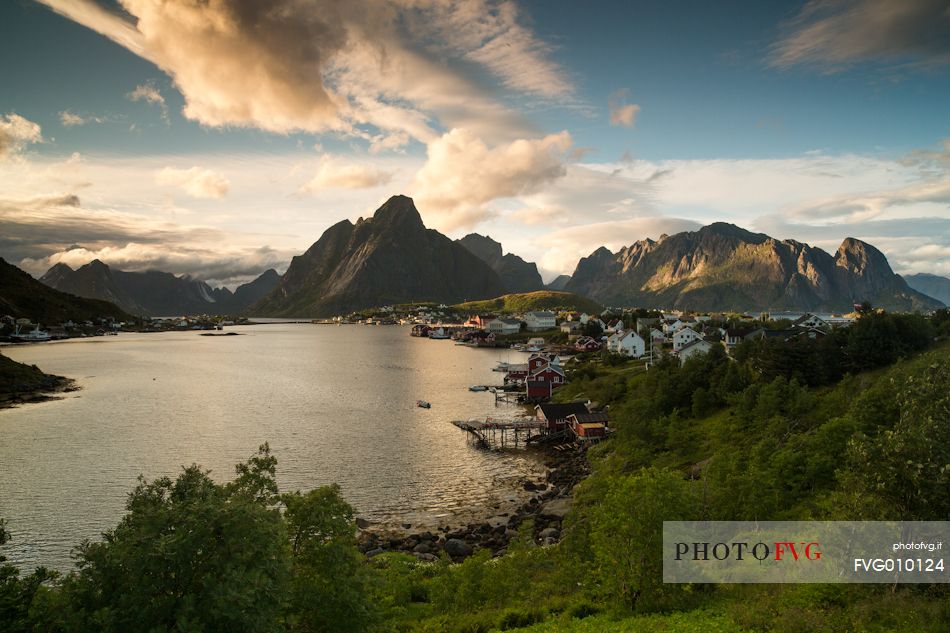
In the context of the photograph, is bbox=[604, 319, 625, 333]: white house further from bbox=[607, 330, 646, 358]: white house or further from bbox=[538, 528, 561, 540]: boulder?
bbox=[538, 528, 561, 540]: boulder

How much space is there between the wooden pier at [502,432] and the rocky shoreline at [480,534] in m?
14.2

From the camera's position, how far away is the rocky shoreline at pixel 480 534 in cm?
3231

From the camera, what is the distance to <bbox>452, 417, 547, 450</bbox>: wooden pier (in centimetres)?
5647

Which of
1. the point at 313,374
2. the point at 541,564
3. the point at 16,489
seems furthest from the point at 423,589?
the point at 313,374

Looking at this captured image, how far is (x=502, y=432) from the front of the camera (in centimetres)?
5825

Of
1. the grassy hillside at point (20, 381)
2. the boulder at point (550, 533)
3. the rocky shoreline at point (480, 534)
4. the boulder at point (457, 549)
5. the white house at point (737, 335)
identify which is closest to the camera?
the boulder at point (457, 549)

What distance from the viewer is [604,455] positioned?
47.6 meters

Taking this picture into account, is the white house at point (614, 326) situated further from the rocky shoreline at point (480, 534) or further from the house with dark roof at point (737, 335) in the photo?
the rocky shoreline at point (480, 534)

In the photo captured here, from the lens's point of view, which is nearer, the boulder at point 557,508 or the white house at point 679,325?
the boulder at point 557,508

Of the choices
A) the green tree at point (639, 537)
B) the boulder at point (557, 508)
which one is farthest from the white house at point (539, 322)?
the green tree at point (639, 537)

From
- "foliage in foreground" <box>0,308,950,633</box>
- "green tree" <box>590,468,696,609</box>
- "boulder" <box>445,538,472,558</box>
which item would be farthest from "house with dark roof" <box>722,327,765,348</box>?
"green tree" <box>590,468,696,609</box>

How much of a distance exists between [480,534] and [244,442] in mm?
31223

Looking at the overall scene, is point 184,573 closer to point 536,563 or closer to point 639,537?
point 639,537

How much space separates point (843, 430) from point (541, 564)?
1662 centimetres
